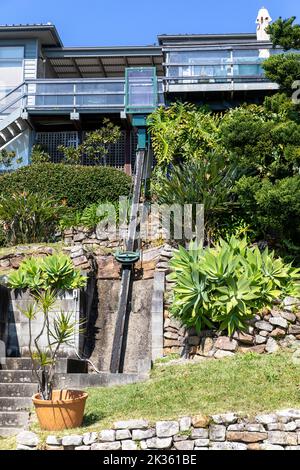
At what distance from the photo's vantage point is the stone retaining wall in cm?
664

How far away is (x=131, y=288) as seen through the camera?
500 inches

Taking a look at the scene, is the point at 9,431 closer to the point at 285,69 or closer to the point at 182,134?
the point at 285,69

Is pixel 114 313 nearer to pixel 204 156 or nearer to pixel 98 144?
pixel 204 156

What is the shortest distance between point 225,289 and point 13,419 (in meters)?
3.93

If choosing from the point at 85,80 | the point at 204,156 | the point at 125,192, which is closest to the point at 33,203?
the point at 125,192

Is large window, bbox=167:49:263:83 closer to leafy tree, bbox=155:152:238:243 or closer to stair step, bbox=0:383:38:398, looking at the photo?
leafy tree, bbox=155:152:238:243

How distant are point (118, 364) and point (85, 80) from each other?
10.7 meters

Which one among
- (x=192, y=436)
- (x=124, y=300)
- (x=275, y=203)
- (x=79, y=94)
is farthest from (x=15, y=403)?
(x=79, y=94)

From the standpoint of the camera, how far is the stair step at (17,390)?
344 inches

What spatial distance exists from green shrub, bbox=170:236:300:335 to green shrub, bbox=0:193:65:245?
517 centimetres

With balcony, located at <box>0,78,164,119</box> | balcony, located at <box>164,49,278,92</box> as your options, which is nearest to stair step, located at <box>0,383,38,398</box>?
balcony, located at <box>164,49,278,92</box>

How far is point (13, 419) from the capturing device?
8.00 metres
